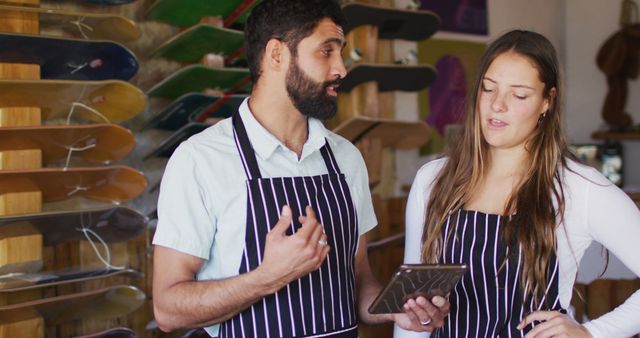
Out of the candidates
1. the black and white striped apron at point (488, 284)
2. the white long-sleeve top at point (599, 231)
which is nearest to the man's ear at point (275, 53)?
the black and white striped apron at point (488, 284)

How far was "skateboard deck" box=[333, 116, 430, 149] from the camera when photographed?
12.9 ft

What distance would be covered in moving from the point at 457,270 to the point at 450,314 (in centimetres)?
38

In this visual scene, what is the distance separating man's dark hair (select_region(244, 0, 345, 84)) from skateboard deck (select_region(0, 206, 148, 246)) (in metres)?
0.99

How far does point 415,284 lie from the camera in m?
1.69

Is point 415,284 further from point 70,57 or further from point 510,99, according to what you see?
point 70,57

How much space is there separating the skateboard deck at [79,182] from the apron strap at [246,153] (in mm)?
896

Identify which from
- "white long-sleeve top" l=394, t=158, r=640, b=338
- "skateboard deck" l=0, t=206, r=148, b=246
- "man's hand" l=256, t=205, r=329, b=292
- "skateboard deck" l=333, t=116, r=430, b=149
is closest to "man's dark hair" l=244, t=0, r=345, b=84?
"man's hand" l=256, t=205, r=329, b=292

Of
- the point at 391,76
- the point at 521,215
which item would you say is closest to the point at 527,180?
the point at 521,215

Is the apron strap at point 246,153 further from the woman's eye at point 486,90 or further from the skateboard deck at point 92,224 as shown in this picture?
the skateboard deck at point 92,224

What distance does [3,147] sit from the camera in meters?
2.53

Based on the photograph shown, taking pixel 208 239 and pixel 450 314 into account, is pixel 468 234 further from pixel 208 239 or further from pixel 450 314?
pixel 208 239

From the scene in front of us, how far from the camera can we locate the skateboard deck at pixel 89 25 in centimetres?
262

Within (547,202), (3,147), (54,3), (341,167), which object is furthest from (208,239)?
(54,3)

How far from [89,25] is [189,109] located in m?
0.54
